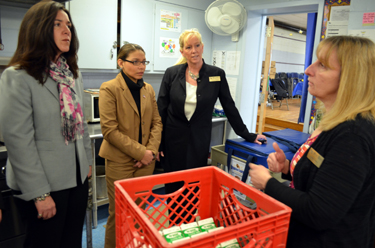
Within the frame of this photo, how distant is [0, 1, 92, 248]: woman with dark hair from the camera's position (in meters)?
1.12

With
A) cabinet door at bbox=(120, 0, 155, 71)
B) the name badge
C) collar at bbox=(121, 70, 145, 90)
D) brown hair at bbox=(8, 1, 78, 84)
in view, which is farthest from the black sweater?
cabinet door at bbox=(120, 0, 155, 71)

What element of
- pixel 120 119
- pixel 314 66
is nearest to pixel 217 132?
pixel 120 119

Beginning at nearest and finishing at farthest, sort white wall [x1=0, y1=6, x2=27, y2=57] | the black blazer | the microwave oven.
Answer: the black blazer < white wall [x1=0, y1=6, x2=27, y2=57] < the microwave oven

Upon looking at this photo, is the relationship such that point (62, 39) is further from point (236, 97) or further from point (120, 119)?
point (236, 97)

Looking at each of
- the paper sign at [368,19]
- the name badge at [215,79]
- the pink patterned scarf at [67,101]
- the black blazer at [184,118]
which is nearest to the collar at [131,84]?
the black blazer at [184,118]

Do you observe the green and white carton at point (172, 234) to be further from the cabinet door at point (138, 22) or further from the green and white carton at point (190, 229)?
the cabinet door at point (138, 22)

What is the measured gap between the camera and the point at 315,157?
83 centimetres

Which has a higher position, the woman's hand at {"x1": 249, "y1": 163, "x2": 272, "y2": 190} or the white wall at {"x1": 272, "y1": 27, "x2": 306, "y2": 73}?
the white wall at {"x1": 272, "y1": 27, "x2": 306, "y2": 73}

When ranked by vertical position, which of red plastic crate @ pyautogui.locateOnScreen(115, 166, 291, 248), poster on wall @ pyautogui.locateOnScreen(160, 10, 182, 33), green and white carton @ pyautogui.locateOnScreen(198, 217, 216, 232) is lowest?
green and white carton @ pyautogui.locateOnScreen(198, 217, 216, 232)

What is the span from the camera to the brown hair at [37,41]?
3.76 feet

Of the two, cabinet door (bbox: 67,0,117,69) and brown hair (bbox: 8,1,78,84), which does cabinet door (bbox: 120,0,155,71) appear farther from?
brown hair (bbox: 8,1,78,84)

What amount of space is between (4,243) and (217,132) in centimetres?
267

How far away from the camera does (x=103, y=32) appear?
8.60 feet

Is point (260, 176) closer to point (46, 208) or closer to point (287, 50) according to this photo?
point (46, 208)
